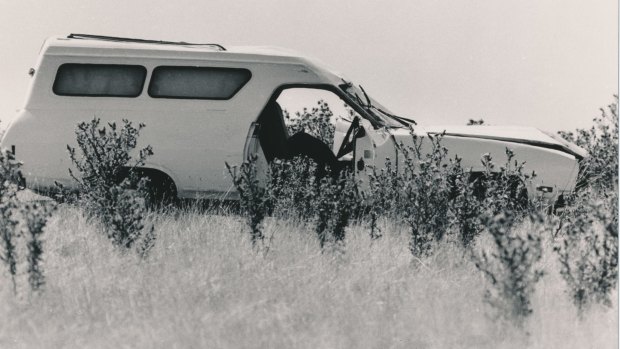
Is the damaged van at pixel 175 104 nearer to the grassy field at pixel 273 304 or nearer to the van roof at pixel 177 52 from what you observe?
the van roof at pixel 177 52

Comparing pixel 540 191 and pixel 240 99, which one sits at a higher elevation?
pixel 240 99

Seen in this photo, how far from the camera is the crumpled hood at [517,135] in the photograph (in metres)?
9.76

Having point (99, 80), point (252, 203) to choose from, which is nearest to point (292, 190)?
point (252, 203)

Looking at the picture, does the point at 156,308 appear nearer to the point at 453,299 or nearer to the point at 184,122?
the point at 453,299

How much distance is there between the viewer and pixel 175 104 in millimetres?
10258

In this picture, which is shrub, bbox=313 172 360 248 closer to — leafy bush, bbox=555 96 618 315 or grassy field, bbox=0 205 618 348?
grassy field, bbox=0 205 618 348

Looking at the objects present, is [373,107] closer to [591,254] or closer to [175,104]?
[175,104]

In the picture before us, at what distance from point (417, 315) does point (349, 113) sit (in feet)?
21.2

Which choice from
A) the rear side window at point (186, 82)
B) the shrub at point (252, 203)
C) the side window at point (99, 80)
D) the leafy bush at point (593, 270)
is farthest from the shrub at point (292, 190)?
the leafy bush at point (593, 270)

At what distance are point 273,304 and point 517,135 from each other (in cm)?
469

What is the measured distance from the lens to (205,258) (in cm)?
726

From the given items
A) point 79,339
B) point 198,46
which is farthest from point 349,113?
point 79,339

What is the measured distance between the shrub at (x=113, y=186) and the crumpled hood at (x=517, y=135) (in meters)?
3.26

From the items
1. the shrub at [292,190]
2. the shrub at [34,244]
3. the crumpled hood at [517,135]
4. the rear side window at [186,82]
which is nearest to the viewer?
the shrub at [34,244]
